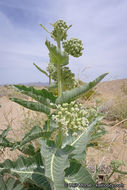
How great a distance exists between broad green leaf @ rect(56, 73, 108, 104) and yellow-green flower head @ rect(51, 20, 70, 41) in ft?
1.89

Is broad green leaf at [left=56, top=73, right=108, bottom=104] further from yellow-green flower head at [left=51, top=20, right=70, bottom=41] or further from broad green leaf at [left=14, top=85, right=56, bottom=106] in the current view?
yellow-green flower head at [left=51, top=20, right=70, bottom=41]

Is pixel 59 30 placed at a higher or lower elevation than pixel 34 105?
higher

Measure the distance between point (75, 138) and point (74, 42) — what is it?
1.02 m

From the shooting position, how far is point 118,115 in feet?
20.7

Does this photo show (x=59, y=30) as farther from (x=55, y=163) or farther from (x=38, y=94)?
(x=55, y=163)

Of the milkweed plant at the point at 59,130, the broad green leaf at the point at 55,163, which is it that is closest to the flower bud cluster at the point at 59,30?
the milkweed plant at the point at 59,130

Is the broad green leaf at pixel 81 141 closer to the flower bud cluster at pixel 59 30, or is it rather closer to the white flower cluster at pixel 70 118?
the white flower cluster at pixel 70 118

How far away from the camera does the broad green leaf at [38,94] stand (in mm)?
1297

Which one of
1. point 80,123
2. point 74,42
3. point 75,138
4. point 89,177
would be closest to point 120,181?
point 75,138

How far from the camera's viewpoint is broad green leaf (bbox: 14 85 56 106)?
4.25 feet

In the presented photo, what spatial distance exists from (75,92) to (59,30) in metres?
0.64

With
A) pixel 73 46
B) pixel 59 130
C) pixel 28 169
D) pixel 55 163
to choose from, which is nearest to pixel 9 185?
pixel 28 169

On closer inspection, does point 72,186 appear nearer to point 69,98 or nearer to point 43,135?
point 43,135

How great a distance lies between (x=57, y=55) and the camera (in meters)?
1.46
